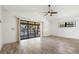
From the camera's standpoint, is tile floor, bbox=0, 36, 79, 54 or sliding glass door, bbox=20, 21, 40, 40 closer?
tile floor, bbox=0, 36, 79, 54

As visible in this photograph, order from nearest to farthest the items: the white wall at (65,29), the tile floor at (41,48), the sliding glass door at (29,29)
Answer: the tile floor at (41,48)
the white wall at (65,29)
the sliding glass door at (29,29)

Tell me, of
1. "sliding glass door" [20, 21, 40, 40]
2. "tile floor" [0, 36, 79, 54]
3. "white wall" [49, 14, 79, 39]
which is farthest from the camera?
"sliding glass door" [20, 21, 40, 40]

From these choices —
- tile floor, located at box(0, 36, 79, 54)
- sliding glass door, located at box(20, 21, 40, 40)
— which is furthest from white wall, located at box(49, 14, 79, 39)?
tile floor, located at box(0, 36, 79, 54)

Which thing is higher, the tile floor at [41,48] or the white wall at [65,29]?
the white wall at [65,29]

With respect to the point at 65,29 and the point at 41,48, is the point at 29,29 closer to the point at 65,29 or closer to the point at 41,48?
the point at 65,29

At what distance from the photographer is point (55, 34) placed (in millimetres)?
11250

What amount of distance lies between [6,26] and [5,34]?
0.59 m

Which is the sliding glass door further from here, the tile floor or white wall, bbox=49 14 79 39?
the tile floor

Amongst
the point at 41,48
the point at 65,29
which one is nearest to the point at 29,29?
the point at 65,29

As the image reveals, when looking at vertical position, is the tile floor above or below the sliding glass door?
below

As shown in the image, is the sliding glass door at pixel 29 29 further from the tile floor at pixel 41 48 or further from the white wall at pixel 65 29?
the tile floor at pixel 41 48

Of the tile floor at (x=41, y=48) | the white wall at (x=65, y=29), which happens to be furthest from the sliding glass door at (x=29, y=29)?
the tile floor at (x=41, y=48)
